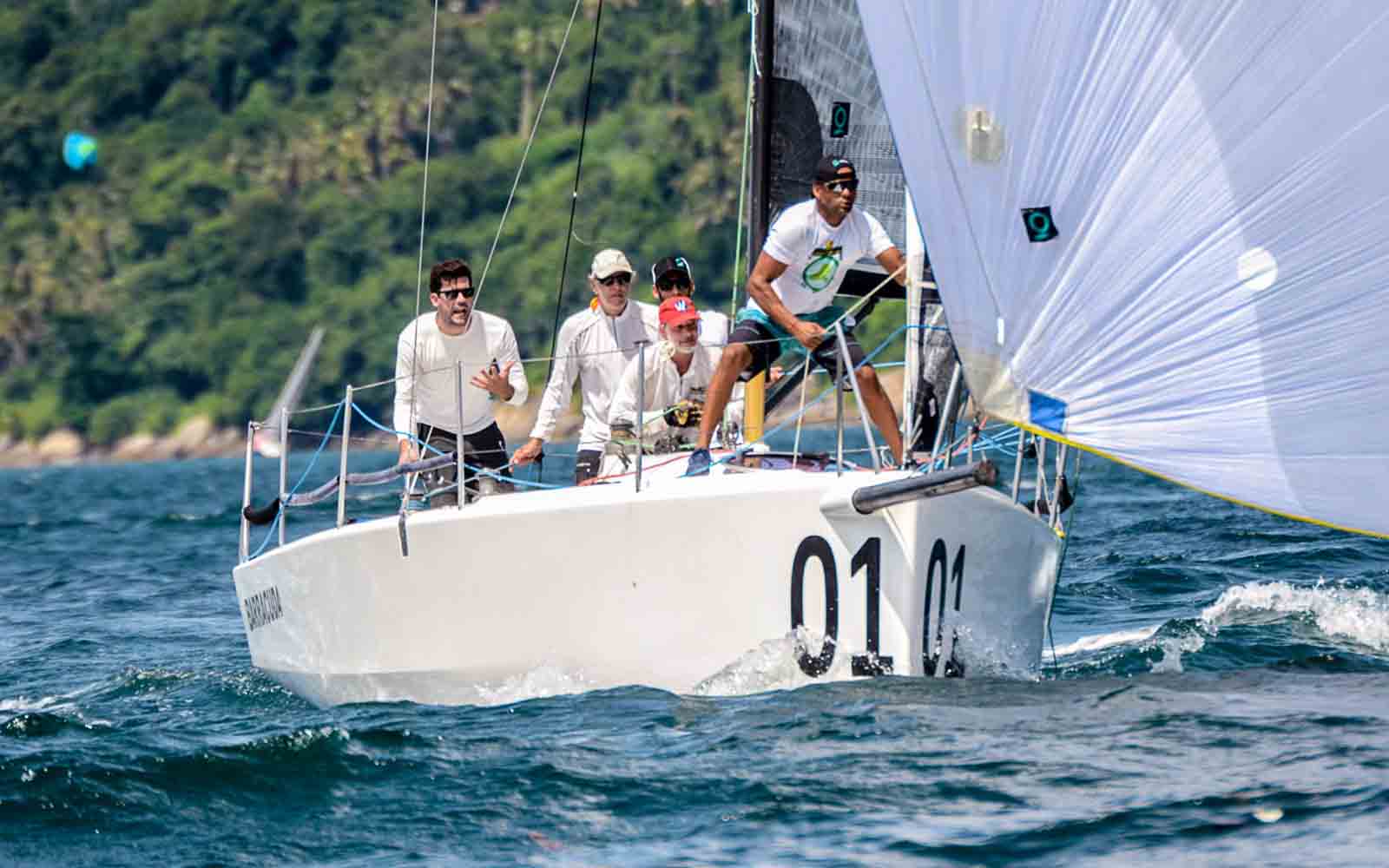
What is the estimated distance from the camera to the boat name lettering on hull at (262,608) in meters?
8.13

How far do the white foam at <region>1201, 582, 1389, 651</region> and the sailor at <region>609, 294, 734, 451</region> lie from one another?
2.39 meters

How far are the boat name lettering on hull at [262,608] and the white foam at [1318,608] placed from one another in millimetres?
3690

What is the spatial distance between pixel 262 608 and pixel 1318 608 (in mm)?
4343

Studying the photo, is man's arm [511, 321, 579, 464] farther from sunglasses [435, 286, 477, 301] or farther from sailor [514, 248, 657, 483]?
sunglasses [435, 286, 477, 301]

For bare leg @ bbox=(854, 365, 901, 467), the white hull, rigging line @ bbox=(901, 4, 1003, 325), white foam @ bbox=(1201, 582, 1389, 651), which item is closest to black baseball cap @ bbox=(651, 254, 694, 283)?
bare leg @ bbox=(854, 365, 901, 467)

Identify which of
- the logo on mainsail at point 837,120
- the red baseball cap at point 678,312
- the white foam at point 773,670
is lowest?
the white foam at point 773,670

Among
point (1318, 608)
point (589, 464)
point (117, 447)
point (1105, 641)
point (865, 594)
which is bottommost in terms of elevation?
point (117, 447)

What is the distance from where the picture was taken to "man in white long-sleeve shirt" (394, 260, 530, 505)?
789 cm

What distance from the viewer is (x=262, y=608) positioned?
8367 mm

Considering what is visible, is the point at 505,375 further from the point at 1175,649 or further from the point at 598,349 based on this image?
the point at 1175,649

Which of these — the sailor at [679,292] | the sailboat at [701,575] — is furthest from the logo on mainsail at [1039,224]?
the sailor at [679,292]

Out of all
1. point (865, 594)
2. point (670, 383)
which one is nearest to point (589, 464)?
point (670, 383)

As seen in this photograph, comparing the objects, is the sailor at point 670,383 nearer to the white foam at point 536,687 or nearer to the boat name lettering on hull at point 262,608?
the white foam at point 536,687

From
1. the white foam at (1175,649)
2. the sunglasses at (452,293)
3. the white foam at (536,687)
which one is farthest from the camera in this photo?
the sunglasses at (452,293)
